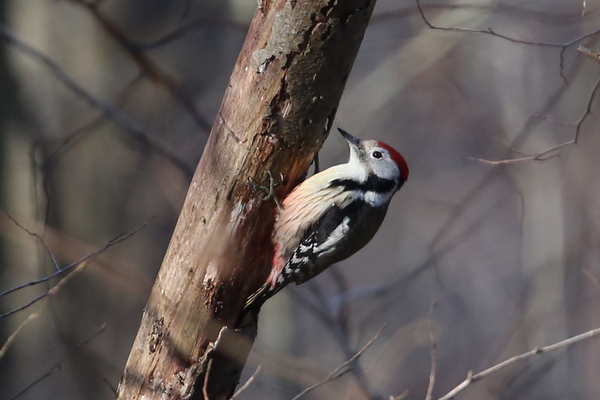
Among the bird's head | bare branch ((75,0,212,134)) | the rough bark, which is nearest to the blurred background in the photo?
bare branch ((75,0,212,134))

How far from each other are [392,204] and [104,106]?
3.48 m

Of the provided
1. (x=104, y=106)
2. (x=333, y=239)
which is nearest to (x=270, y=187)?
(x=333, y=239)

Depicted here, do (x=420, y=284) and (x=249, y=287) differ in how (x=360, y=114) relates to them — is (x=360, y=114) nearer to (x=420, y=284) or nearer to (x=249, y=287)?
(x=420, y=284)

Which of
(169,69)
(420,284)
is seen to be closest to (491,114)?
(420,284)

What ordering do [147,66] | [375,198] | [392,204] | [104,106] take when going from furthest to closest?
[392,204]
[147,66]
[104,106]
[375,198]

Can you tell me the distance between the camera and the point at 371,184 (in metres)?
2.90

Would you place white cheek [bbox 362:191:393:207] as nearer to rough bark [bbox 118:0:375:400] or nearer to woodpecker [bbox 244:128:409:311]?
woodpecker [bbox 244:128:409:311]

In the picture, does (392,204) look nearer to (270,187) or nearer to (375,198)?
(375,198)

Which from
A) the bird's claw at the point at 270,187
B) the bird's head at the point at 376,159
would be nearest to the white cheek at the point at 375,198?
the bird's head at the point at 376,159

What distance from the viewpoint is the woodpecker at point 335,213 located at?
8.52 feet

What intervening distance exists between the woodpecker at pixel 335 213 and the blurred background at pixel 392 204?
4.82 feet

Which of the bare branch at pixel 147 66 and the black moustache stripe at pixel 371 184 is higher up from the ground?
the bare branch at pixel 147 66

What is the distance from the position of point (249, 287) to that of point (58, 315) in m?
3.17

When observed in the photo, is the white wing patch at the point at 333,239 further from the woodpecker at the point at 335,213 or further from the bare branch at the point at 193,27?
the bare branch at the point at 193,27
